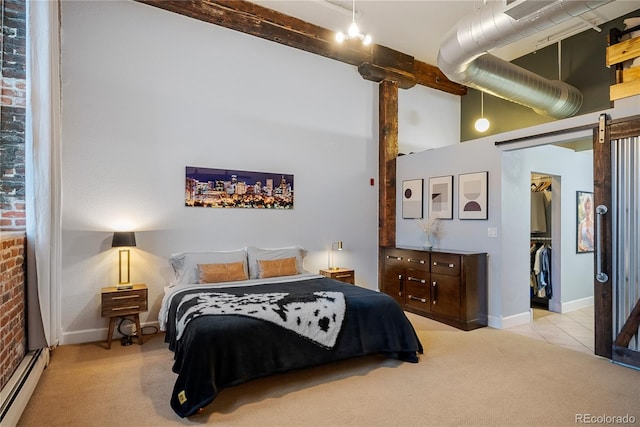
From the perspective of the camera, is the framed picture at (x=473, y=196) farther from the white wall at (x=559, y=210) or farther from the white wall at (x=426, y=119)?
the white wall at (x=426, y=119)

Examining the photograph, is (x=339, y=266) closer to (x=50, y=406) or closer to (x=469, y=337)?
(x=469, y=337)

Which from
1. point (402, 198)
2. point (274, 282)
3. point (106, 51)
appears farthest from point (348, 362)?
point (106, 51)

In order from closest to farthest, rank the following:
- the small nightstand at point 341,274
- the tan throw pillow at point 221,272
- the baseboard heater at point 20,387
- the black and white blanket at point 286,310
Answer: the baseboard heater at point 20,387 → the black and white blanket at point 286,310 → the tan throw pillow at point 221,272 → the small nightstand at point 341,274

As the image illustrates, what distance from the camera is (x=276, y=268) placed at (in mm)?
4480

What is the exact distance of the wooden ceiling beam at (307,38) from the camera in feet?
14.6

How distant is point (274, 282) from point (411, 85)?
4.16m

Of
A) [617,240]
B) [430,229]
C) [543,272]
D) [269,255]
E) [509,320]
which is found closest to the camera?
[617,240]

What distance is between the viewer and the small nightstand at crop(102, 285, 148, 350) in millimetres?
3572

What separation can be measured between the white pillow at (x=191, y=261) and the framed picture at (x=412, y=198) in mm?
2806

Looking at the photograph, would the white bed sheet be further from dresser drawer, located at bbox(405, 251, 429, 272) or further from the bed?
dresser drawer, located at bbox(405, 251, 429, 272)

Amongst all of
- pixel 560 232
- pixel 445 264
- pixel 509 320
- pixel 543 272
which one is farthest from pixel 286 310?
pixel 560 232

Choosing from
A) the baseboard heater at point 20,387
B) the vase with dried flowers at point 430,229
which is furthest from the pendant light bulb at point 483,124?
the baseboard heater at point 20,387

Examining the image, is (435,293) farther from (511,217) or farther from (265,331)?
(265,331)

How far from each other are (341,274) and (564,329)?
9.28 feet
